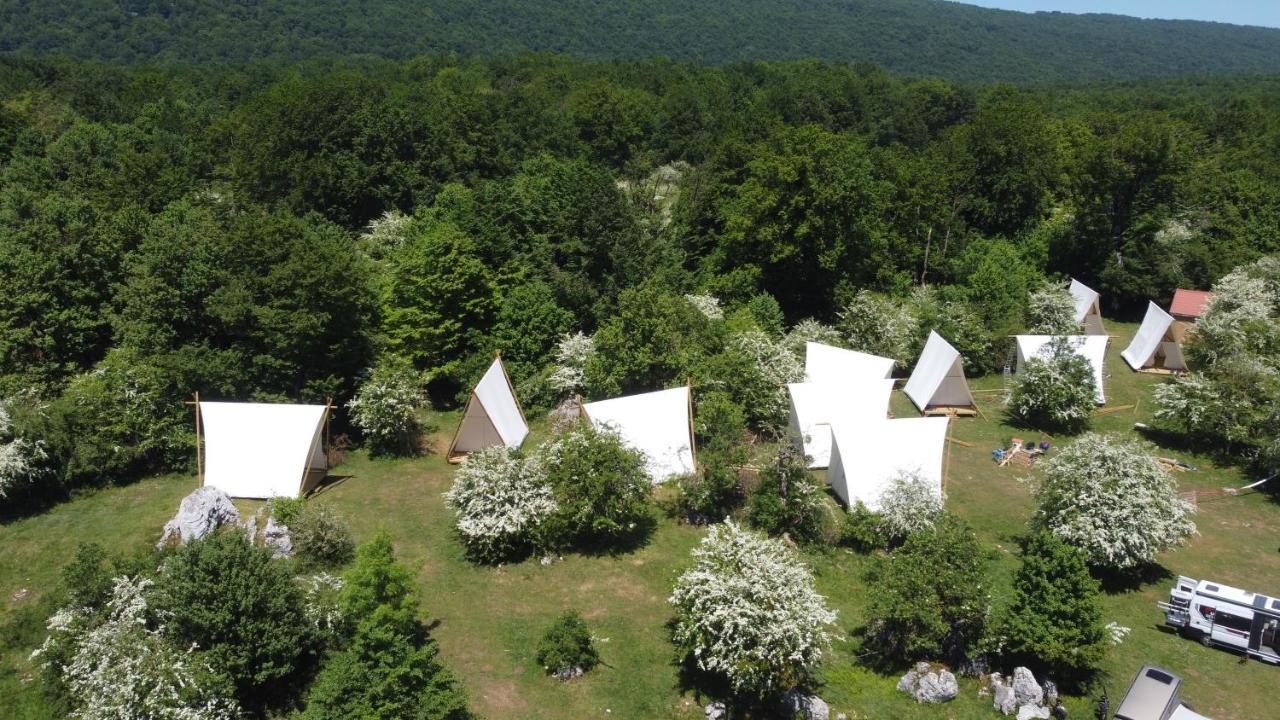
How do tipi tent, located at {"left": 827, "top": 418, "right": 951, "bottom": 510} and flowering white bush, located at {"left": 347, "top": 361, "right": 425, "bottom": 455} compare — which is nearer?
tipi tent, located at {"left": 827, "top": 418, "right": 951, "bottom": 510}

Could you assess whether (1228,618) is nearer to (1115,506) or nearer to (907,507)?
(1115,506)

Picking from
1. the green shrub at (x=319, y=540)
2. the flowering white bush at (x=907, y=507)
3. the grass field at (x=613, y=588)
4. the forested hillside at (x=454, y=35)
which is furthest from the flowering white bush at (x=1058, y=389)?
the forested hillside at (x=454, y=35)

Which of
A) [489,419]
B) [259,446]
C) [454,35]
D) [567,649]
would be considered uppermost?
[454,35]

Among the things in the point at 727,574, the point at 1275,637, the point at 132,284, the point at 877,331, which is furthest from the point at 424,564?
the point at 877,331

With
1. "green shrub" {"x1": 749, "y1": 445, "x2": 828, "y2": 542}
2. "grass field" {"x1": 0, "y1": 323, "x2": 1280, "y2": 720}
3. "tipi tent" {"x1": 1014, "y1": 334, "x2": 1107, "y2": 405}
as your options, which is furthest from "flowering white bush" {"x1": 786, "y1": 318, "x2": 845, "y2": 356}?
"green shrub" {"x1": 749, "y1": 445, "x2": 828, "y2": 542}

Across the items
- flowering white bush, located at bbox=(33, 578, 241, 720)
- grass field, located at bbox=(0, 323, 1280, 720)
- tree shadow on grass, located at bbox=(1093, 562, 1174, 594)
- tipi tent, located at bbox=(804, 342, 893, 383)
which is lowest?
grass field, located at bbox=(0, 323, 1280, 720)

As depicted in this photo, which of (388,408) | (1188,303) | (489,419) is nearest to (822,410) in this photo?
(489,419)

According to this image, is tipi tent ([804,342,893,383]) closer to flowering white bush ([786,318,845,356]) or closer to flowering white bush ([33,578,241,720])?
flowering white bush ([786,318,845,356])
